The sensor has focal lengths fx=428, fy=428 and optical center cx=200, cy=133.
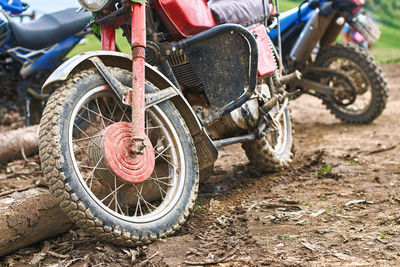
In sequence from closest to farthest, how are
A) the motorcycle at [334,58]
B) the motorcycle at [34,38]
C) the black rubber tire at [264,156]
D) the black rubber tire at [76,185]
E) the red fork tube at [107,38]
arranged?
1. the black rubber tire at [76,185]
2. the red fork tube at [107,38]
3. the black rubber tire at [264,156]
4. the motorcycle at [34,38]
5. the motorcycle at [334,58]

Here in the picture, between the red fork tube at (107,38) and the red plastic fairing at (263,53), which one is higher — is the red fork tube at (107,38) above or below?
above

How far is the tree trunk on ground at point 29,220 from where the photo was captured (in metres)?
2.18

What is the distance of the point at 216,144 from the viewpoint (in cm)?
279

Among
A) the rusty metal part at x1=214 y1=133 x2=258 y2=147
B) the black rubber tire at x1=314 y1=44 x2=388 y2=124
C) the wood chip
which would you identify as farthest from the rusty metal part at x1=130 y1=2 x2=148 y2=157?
the black rubber tire at x1=314 y1=44 x2=388 y2=124

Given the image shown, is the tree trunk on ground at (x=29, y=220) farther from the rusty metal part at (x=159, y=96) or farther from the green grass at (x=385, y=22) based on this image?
the green grass at (x=385, y=22)

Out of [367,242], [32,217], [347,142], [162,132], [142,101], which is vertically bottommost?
[347,142]

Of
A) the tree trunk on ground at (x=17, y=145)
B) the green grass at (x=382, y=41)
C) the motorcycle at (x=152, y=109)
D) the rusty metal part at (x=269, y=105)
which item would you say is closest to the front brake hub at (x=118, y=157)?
the motorcycle at (x=152, y=109)

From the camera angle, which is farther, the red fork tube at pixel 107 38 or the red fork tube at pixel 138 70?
the red fork tube at pixel 107 38

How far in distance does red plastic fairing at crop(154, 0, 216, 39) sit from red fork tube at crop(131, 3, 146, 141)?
30 centimetres

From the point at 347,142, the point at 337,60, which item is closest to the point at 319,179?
the point at 347,142

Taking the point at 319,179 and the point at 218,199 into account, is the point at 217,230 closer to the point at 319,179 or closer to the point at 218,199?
the point at 218,199

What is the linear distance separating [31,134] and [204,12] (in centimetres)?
259

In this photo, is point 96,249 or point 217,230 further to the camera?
point 217,230

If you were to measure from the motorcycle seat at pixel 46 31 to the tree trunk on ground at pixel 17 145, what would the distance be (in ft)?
4.13
